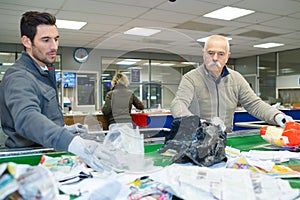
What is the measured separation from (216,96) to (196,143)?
102 cm

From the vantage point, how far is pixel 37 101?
120cm

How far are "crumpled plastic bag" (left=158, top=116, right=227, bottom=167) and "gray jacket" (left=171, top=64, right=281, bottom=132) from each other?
1.82 ft

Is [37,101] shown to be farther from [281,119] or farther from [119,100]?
[281,119]

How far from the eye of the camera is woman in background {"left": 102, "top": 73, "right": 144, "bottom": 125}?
2.20m

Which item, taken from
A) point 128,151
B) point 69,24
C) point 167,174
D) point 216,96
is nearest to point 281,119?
point 216,96

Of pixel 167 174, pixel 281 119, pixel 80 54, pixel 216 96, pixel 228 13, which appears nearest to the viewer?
pixel 167 174

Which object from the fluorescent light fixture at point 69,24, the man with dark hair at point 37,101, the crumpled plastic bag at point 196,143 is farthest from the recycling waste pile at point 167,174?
the fluorescent light fixture at point 69,24

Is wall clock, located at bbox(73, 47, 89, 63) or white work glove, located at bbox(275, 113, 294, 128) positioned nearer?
white work glove, located at bbox(275, 113, 294, 128)

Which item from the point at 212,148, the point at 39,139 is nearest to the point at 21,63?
the point at 39,139

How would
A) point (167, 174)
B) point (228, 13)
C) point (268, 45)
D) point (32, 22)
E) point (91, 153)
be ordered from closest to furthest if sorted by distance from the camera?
point (167, 174) < point (91, 153) < point (32, 22) < point (228, 13) < point (268, 45)

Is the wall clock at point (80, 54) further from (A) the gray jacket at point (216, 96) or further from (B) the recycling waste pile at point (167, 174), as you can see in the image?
(B) the recycling waste pile at point (167, 174)

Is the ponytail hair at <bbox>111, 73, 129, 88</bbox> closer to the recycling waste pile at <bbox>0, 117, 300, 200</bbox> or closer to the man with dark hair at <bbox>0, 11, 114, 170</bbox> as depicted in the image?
the man with dark hair at <bbox>0, 11, 114, 170</bbox>

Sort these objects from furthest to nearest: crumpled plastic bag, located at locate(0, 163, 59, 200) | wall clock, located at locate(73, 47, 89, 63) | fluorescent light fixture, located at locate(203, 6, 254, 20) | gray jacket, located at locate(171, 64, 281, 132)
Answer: wall clock, located at locate(73, 47, 89, 63)
fluorescent light fixture, located at locate(203, 6, 254, 20)
gray jacket, located at locate(171, 64, 281, 132)
crumpled plastic bag, located at locate(0, 163, 59, 200)

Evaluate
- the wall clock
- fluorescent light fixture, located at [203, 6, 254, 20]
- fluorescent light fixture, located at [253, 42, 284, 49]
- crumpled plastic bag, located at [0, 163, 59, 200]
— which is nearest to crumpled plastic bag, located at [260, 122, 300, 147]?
crumpled plastic bag, located at [0, 163, 59, 200]
